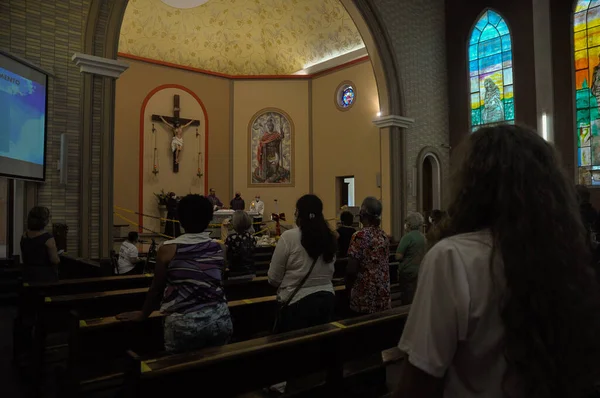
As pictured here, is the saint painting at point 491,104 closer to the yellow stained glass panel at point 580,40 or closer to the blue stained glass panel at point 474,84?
the blue stained glass panel at point 474,84

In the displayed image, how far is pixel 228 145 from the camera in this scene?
16781mm

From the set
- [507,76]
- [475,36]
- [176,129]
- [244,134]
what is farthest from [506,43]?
[176,129]

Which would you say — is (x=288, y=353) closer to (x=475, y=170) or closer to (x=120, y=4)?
(x=475, y=170)

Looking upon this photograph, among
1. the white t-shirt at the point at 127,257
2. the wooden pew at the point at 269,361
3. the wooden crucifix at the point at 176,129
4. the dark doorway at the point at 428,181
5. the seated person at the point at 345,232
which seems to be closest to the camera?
the wooden pew at the point at 269,361

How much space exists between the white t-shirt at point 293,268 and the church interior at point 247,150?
0.02 meters

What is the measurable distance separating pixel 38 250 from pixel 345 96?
12.2 metres

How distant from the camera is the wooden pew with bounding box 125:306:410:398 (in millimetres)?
1959

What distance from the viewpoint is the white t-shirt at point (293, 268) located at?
317cm

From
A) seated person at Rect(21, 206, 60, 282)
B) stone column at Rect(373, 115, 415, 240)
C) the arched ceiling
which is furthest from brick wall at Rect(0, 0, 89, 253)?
the arched ceiling

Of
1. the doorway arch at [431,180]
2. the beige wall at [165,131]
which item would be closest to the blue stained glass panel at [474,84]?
the doorway arch at [431,180]

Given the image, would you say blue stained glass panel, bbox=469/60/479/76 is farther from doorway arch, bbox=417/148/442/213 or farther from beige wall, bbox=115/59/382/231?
beige wall, bbox=115/59/382/231

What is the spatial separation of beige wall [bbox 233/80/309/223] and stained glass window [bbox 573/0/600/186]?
828 cm

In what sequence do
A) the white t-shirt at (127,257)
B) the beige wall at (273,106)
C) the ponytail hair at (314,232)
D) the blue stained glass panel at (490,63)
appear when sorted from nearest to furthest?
the ponytail hair at (314,232)
the white t-shirt at (127,257)
the blue stained glass panel at (490,63)
the beige wall at (273,106)

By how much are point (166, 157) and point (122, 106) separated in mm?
Result: 2070
